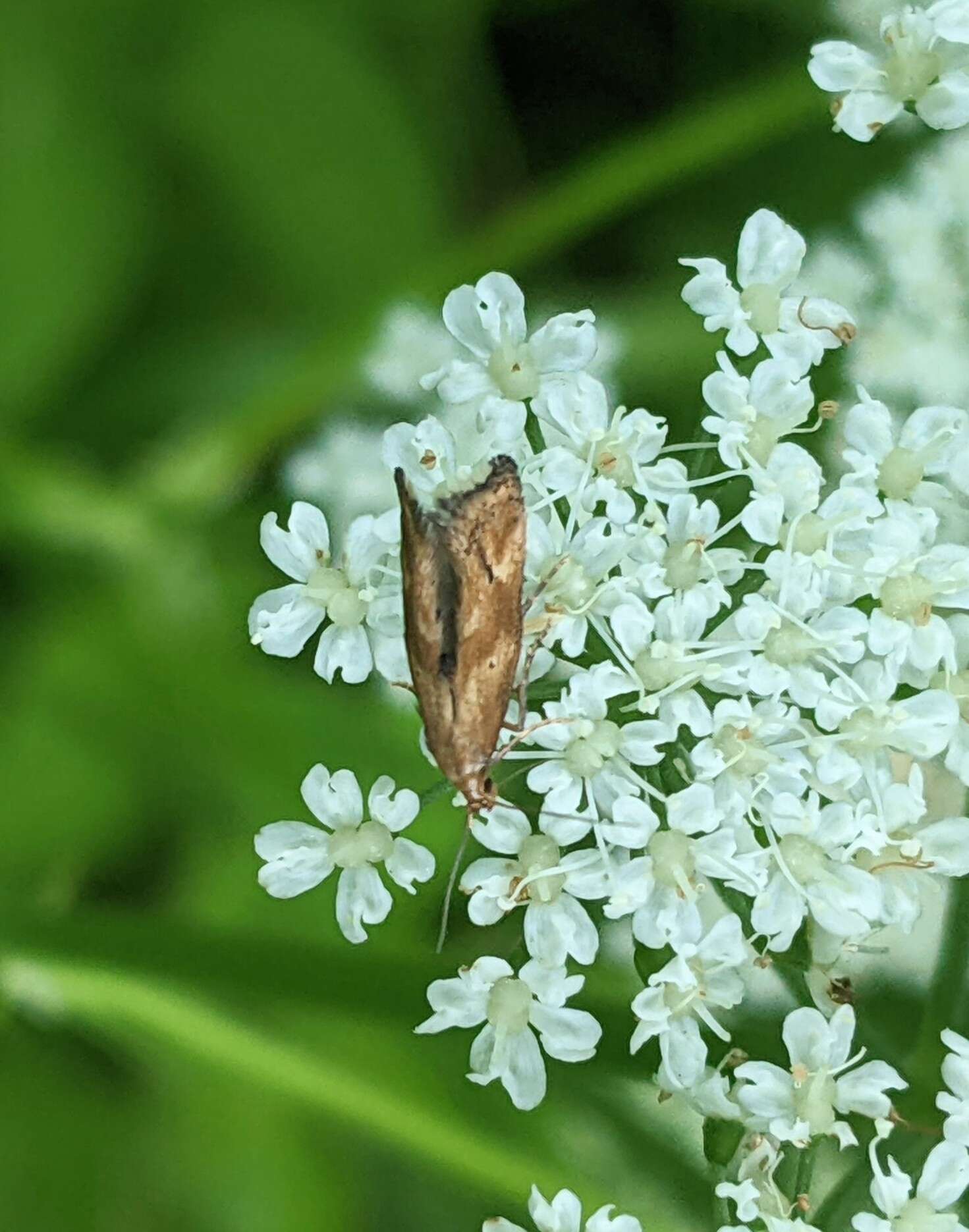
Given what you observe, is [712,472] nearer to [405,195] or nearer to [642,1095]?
[642,1095]

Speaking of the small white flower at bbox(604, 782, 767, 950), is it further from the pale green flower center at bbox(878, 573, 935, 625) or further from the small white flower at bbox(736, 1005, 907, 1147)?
the pale green flower center at bbox(878, 573, 935, 625)

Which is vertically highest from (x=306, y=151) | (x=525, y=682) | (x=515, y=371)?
(x=306, y=151)

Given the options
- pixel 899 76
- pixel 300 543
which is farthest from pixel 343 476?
pixel 899 76

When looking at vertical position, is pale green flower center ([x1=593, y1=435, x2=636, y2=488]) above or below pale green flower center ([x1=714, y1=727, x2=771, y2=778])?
above

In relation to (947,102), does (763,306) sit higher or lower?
lower

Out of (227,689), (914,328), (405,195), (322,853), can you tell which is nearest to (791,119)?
(914,328)

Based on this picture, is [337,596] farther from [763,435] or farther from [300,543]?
[763,435]

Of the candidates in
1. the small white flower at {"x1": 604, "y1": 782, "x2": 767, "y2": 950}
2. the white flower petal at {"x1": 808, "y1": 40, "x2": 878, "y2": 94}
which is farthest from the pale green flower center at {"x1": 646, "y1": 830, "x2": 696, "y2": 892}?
the white flower petal at {"x1": 808, "y1": 40, "x2": 878, "y2": 94}
